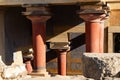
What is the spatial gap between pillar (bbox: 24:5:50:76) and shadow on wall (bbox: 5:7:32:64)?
104 inches

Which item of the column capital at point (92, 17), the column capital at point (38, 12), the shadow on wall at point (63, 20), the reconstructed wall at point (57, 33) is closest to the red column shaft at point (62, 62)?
the reconstructed wall at point (57, 33)

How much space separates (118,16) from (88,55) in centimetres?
861

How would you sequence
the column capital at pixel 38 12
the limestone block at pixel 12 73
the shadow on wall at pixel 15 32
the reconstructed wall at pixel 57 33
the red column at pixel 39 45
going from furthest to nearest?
the reconstructed wall at pixel 57 33 < the shadow on wall at pixel 15 32 < the red column at pixel 39 45 < the column capital at pixel 38 12 < the limestone block at pixel 12 73

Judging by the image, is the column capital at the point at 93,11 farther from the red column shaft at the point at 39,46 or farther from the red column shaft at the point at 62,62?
the red column shaft at the point at 62,62

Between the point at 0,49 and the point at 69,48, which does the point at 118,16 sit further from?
the point at 0,49

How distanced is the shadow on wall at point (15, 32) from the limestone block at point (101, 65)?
8754mm

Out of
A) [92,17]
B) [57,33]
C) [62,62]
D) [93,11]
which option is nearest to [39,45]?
[92,17]

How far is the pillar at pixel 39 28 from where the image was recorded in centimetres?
961

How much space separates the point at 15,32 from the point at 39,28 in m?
3.42

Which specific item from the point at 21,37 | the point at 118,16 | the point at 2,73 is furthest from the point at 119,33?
the point at 2,73

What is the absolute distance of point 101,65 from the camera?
367 cm

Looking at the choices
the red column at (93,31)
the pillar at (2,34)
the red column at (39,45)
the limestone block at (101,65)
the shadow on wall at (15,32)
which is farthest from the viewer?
the shadow on wall at (15,32)

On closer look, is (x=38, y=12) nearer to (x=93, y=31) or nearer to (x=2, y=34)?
(x=93, y=31)

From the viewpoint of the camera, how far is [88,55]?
3.79 metres
